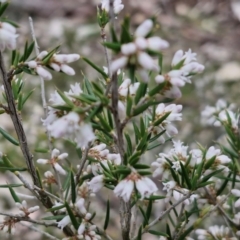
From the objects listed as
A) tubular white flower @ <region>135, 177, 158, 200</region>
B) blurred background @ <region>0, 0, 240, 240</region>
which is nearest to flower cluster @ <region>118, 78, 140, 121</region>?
tubular white flower @ <region>135, 177, 158, 200</region>

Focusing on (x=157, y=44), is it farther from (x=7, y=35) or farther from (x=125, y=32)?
(x=7, y=35)

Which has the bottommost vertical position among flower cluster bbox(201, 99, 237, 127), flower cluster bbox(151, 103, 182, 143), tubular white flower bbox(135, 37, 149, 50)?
flower cluster bbox(201, 99, 237, 127)

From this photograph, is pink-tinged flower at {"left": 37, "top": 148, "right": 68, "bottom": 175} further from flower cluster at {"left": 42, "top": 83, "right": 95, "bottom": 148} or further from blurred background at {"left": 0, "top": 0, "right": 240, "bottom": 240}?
blurred background at {"left": 0, "top": 0, "right": 240, "bottom": 240}

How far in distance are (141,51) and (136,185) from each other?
18cm

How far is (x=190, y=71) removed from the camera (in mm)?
608

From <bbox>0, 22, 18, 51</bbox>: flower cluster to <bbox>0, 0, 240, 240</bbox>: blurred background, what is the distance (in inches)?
40.1

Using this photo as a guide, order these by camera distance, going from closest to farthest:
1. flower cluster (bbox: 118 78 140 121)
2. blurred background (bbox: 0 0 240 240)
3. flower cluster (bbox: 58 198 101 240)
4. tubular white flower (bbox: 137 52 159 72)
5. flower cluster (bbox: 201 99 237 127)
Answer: tubular white flower (bbox: 137 52 159 72), flower cluster (bbox: 118 78 140 121), flower cluster (bbox: 58 198 101 240), flower cluster (bbox: 201 99 237 127), blurred background (bbox: 0 0 240 240)

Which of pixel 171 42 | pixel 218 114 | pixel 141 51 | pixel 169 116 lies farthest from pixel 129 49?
pixel 171 42

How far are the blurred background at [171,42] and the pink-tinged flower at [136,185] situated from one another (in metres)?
1.06

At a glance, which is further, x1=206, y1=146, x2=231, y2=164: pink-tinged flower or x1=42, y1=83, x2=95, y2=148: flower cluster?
x1=206, y1=146, x2=231, y2=164: pink-tinged flower

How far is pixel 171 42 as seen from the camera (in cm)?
324

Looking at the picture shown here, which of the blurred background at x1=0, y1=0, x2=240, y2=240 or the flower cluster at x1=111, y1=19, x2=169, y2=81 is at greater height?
the flower cluster at x1=111, y1=19, x2=169, y2=81

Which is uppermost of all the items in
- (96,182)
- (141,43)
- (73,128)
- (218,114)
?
(141,43)

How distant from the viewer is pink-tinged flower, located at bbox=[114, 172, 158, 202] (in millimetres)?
583
